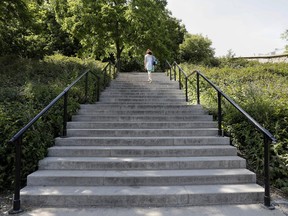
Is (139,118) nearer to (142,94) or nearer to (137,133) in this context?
(137,133)

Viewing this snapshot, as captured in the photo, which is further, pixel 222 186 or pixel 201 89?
pixel 201 89

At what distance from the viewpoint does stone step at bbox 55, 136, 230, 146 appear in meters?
5.09

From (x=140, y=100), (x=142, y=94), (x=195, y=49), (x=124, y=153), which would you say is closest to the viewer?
(x=124, y=153)

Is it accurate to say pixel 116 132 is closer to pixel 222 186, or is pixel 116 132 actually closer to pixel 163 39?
pixel 222 186

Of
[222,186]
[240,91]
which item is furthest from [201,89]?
[222,186]

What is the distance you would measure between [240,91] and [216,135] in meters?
2.41

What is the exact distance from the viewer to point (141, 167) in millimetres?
4387

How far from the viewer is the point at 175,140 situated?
202 inches

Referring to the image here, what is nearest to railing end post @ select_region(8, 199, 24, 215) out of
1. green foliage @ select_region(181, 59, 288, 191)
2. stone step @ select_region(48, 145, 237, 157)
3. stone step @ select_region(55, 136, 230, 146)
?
stone step @ select_region(48, 145, 237, 157)

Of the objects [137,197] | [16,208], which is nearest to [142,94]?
[137,197]

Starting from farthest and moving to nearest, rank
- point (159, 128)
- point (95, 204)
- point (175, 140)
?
Result: point (159, 128) → point (175, 140) → point (95, 204)

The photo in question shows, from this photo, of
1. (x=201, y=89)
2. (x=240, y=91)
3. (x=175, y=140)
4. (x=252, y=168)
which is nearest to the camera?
(x=252, y=168)

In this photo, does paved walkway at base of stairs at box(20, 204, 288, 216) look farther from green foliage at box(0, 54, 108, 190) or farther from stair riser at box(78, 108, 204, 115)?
stair riser at box(78, 108, 204, 115)

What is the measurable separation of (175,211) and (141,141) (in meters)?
1.89
